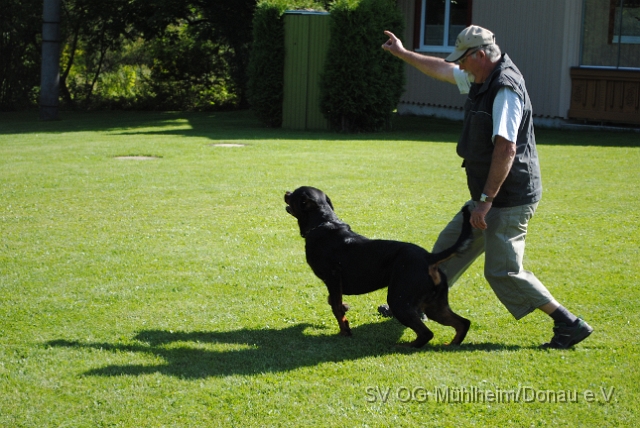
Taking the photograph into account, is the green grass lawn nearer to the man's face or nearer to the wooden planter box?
the man's face

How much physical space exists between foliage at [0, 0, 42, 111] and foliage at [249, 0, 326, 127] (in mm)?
10594

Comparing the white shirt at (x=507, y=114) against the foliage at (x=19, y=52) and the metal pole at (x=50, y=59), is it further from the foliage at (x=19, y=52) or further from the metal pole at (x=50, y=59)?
the foliage at (x=19, y=52)

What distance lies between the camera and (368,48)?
16.9 metres

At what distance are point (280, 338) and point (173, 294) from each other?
4.06ft

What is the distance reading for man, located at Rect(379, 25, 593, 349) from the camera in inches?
181

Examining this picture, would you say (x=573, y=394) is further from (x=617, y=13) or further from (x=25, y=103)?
(x=25, y=103)

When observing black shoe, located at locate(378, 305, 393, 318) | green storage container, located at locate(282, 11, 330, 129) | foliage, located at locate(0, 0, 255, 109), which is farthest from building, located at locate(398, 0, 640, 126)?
black shoe, located at locate(378, 305, 393, 318)

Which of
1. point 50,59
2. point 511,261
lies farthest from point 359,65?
point 511,261

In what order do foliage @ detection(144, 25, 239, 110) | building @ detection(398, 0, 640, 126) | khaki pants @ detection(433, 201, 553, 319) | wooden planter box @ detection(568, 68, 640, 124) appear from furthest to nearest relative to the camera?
foliage @ detection(144, 25, 239, 110) → building @ detection(398, 0, 640, 126) → wooden planter box @ detection(568, 68, 640, 124) → khaki pants @ detection(433, 201, 553, 319)

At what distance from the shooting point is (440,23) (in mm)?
22125

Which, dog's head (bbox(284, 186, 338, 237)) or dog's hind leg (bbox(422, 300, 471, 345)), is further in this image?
dog's head (bbox(284, 186, 338, 237))

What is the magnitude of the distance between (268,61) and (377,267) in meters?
13.2

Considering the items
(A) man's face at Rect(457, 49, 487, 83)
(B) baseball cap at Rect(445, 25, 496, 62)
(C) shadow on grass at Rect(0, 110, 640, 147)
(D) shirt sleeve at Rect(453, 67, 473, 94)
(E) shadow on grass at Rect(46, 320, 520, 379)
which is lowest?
(E) shadow on grass at Rect(46, 320, 520, 379)

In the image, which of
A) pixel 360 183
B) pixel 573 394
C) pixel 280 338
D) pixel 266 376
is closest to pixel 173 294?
pixel 280 338
